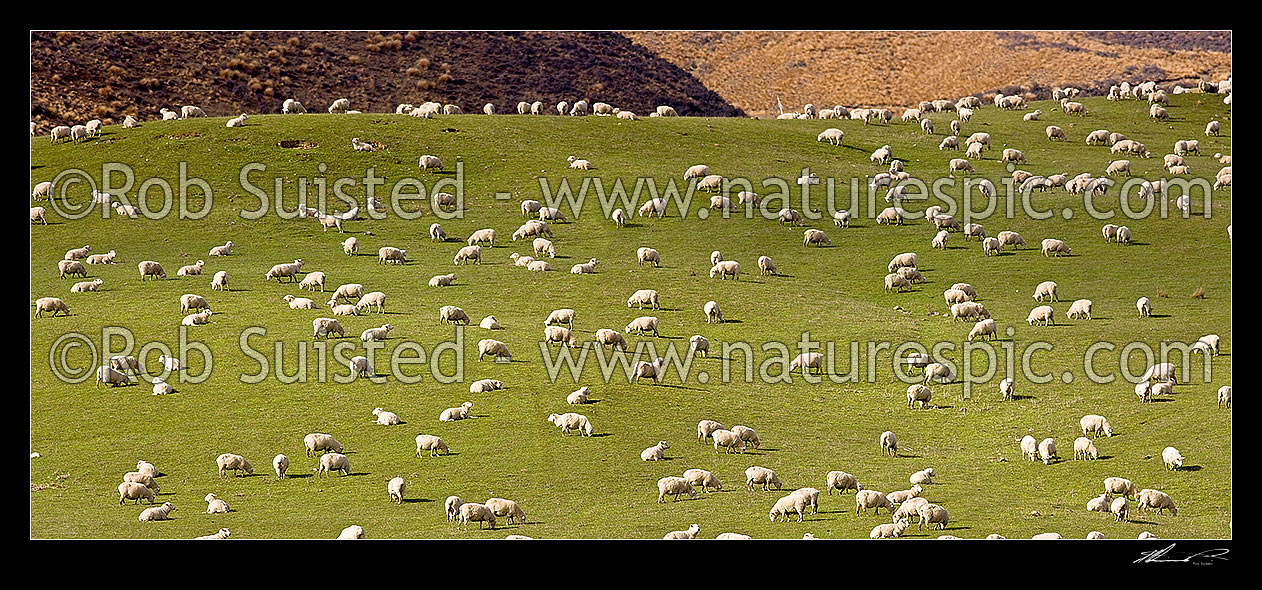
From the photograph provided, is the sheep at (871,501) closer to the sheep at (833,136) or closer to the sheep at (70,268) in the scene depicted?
the sheep at (70,268)

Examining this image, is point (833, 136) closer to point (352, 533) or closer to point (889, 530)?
point (889, 530)

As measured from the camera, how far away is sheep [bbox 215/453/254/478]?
93.6ft

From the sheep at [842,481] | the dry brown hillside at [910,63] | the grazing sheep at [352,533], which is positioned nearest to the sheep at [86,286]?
the grazing sheep at [352,533]

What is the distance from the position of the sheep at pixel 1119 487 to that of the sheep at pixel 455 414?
47.5ft

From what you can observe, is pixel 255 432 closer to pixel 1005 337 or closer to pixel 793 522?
pixel 793 522

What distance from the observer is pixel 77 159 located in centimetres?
5684

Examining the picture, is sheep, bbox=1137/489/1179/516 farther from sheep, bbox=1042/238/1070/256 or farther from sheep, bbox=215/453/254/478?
sheep, bbox=1042/238/1070/256

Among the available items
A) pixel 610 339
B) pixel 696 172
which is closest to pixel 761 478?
pixel 610 339

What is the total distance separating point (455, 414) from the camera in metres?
31.8

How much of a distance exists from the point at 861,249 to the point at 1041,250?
6.37 m

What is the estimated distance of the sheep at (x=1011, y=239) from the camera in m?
48.0

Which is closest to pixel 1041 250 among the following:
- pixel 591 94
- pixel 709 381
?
pixel 709 381
